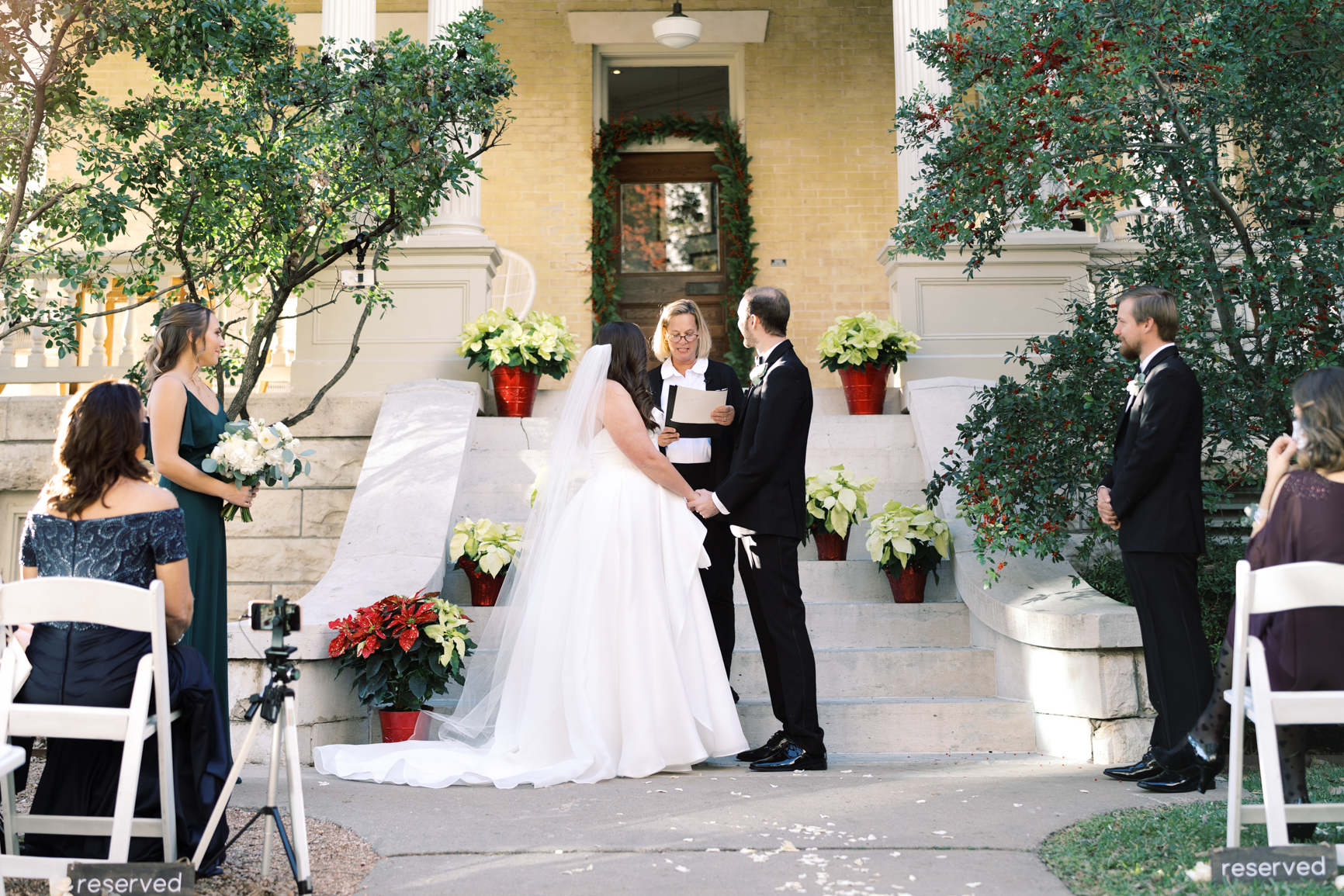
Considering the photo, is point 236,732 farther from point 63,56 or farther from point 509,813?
point 63,56

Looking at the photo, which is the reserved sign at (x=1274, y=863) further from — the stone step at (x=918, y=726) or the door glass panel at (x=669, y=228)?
the door glass panel at (x=669, y=228)

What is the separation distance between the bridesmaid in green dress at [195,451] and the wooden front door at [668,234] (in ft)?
27.7

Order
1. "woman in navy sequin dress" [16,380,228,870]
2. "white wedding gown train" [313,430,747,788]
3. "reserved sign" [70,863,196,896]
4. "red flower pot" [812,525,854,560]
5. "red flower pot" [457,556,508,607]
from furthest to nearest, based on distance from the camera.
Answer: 1. "red flower pot" [812,525,854,560]
2. "red flower pot" [457,556,508,607]
3. "white wedding gown train" [313,430,747,788]
4. "woman in navy sequin dress" [16,380,228,870]
5. "reserved sign" [70,863,196,896]

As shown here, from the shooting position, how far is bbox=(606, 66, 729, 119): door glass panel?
12.6 m

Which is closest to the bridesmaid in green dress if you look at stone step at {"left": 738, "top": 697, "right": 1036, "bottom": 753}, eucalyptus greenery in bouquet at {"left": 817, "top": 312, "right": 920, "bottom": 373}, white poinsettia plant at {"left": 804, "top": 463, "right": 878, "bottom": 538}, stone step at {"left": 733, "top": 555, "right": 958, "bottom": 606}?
stone step at {"left": 738, "top": 697, "right": 1036, "bottom": 753}

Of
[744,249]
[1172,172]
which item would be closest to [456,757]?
[1172,172]

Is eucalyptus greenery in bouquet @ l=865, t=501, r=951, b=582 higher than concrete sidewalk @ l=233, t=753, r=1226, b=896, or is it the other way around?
eucalyptus greenery in bouquet @ l=865, t=501, r=951, b=582

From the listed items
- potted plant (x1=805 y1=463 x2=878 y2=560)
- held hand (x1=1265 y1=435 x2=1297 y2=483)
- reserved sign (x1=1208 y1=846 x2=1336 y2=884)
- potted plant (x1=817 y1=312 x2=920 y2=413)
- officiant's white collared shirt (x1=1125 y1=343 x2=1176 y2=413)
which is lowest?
reserved sign (x1=1208 y1=846 x2=1336 y2=884)

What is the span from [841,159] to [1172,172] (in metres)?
7.39

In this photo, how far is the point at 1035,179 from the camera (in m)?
5.28

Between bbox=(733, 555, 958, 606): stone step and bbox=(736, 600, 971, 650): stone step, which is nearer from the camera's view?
bbox=(736, 600, 971, 650): stone step

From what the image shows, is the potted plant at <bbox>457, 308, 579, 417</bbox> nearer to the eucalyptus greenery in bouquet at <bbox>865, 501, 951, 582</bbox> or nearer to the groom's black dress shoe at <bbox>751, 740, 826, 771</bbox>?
the eucalyptus greenery in bouquet at <bbox>865, 501, 951, 582</bbox>

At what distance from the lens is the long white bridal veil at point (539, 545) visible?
5.00 metres

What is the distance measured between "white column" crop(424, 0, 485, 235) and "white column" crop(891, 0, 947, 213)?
10.8ft
